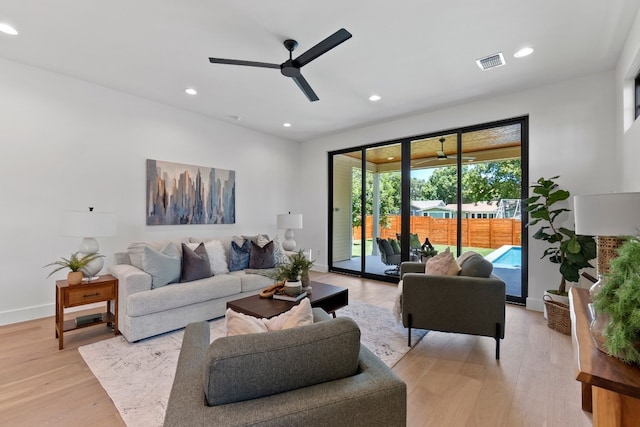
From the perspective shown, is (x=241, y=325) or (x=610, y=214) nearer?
(x=241, y=325)

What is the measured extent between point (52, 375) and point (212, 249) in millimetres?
1830

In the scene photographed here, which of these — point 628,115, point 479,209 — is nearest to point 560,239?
point 479,209

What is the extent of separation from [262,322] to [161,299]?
200cm

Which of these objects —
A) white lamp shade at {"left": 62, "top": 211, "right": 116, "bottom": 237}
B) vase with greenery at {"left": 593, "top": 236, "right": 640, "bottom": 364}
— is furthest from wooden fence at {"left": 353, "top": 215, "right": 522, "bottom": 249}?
Result: white lamp shade at {"left": 62, "top": 211, "right": 116, "bottom": 237}

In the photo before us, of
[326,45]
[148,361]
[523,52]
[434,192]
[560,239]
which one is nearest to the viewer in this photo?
[326,45]

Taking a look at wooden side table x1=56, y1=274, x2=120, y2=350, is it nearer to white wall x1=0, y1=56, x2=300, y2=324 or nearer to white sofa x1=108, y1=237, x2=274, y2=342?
white sofa x1=108, y1=237, x2=274, y2=342

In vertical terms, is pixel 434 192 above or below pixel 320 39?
below

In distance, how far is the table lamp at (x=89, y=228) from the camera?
107 inches

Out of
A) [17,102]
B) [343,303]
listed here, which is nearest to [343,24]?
[343,303]

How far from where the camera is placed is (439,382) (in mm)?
2090

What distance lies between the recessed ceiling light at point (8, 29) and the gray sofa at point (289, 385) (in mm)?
3500

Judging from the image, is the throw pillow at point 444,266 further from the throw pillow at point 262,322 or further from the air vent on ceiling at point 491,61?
the air vent on ceiling at point 491,61

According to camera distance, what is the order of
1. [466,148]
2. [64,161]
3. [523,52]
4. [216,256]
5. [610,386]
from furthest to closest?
1. [466,148]
2. [216,256]
3. [64,161]
4. [523,52]
5. [610,386]

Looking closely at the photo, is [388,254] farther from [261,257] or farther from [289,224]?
[261,257]
